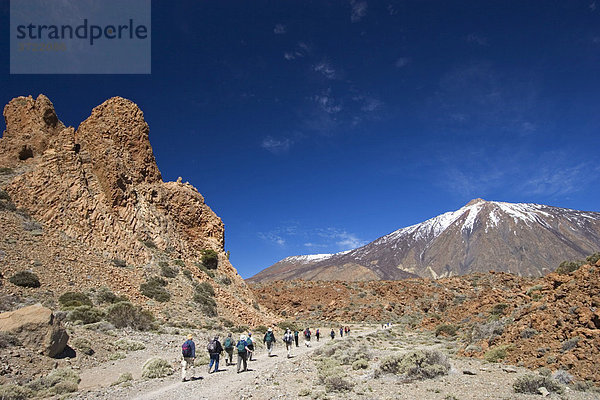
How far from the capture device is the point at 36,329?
10.7 metres

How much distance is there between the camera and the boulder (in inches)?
413

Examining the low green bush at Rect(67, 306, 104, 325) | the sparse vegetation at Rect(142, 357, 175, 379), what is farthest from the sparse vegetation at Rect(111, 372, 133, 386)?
the low green bush at Rect(67, 306, 104, 325)

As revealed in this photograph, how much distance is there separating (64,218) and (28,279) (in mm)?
A: 5730

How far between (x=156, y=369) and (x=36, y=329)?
12.8 ft

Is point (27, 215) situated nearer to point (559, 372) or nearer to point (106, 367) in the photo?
point (106, 367)

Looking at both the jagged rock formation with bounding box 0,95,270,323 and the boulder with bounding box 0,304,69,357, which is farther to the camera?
the jagged rock formation with bounding box 0,95,270,323

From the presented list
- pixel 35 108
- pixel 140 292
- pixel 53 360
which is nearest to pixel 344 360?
pixel 53 360

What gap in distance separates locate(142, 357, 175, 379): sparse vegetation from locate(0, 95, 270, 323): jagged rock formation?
9828 millimetres

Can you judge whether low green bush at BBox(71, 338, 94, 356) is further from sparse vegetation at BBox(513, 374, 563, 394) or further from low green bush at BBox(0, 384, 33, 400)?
sparse vegetation at BBox(513, 374, 563, 394)

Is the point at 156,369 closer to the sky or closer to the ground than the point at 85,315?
closer to the ground

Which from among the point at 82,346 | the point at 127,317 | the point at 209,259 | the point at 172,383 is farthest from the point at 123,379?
the point at 209,259

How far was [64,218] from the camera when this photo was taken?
70.8 feet

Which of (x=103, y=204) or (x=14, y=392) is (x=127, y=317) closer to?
(x=14, y=392)

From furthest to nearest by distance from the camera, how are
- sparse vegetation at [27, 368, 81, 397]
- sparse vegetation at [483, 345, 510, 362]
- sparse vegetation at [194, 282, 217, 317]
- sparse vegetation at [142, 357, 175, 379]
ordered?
sparse vegetation at [194, 282, 217, 317]
sparse vegetation at [483, 345, 510, 362]
sparse vegetation at [142, 357, 175, 379]
sparse vegetation at [27, 368, 81, 397]
